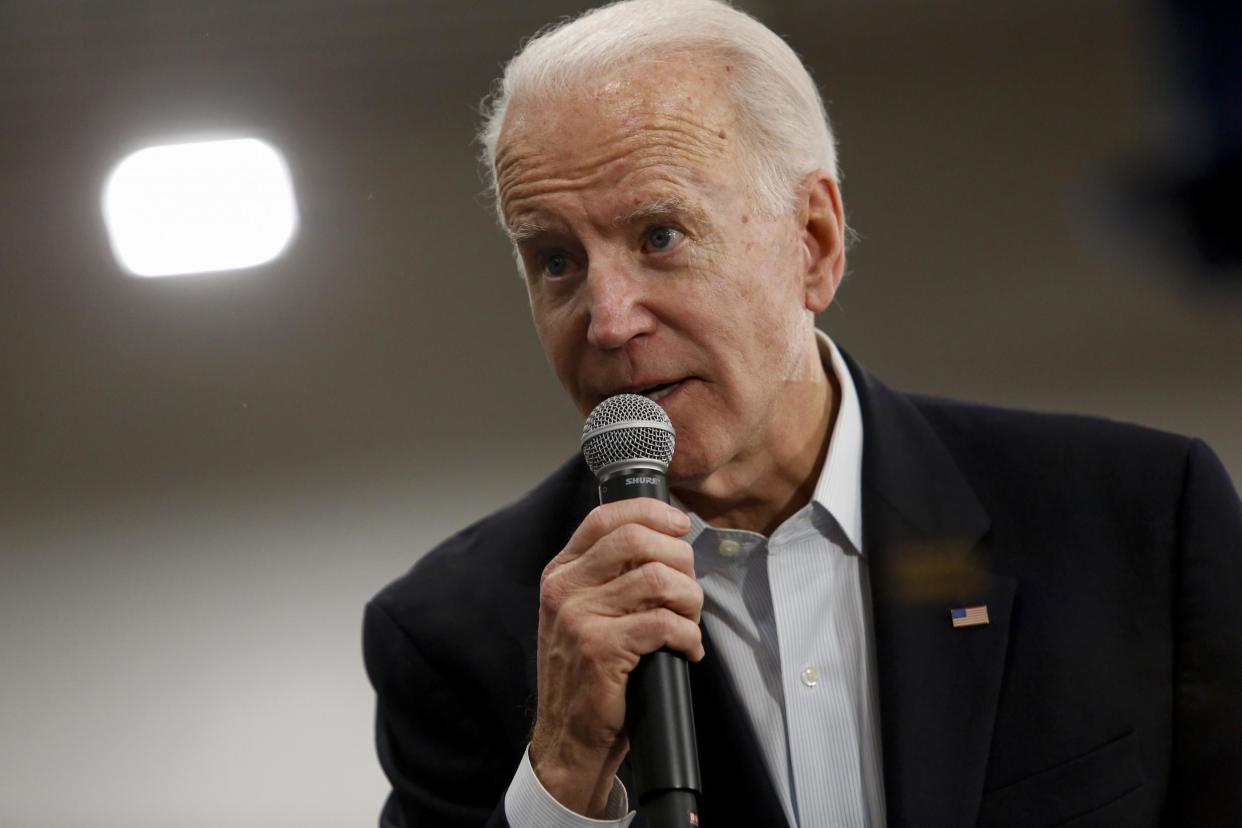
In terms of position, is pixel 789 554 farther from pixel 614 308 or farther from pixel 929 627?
pixel 614 308

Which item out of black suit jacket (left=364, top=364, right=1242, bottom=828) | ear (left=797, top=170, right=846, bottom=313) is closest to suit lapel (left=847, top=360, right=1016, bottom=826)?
black suit jacket (left=364, top=364, right=1242, bottom=828)

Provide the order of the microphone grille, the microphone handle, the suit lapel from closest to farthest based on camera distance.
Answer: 1. the microphone handle
2. the microphone grille
3. the suit lapel

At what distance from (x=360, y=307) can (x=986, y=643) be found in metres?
1.32

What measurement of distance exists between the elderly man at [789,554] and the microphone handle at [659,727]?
213 millimetres

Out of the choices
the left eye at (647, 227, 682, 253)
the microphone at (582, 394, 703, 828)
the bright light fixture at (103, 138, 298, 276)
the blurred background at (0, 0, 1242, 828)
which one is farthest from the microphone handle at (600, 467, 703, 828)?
the bright light fixture at (103, 138, 298, 276)

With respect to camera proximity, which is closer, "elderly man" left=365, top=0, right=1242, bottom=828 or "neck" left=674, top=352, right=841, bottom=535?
"elderly man" left=365, top=0, right=1242, bottom=828

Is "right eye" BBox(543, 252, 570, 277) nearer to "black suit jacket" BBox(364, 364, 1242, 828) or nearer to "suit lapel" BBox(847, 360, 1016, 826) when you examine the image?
"black suit jacket" BBox(364, 364, 1242, 828)

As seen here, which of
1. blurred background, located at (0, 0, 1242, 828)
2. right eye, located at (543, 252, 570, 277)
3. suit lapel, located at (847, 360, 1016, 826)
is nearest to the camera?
suit lapel, located at (847, 360, 1016, 826)

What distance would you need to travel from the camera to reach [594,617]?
47.9 inches

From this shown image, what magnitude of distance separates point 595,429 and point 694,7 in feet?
2.46

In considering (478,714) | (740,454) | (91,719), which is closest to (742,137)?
(740,454)

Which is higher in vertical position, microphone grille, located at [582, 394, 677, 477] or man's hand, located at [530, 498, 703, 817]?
microphone grille, located at [582, 394, 677, 477]

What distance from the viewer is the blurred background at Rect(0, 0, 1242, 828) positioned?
89.4 inches

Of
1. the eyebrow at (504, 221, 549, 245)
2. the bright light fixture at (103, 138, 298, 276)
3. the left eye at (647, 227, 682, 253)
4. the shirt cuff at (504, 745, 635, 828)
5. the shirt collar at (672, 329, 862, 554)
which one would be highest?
the bright light fixture at (103, 138, 298, 276)
